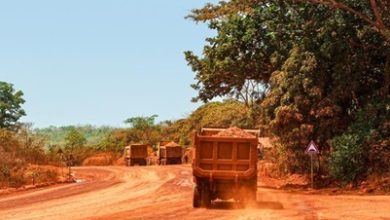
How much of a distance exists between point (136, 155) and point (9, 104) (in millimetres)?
31446

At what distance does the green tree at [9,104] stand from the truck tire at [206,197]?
69.7 meters

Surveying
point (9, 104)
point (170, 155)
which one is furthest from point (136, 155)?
point (9, 104)

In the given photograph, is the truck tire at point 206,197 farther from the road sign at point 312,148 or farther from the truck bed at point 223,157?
the road sign at point 312,148

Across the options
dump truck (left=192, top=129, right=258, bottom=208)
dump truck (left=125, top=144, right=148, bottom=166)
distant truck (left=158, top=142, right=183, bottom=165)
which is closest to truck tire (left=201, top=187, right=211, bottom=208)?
dump truck (left=192, top=129, right=258, bottom=208)

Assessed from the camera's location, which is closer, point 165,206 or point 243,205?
Result: point 243,205

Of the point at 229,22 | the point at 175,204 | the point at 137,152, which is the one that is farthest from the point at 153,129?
the point at 175,204

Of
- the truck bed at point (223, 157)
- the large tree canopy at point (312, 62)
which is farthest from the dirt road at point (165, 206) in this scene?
the large tree canopy at point (312, 62)

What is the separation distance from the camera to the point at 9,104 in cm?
8619

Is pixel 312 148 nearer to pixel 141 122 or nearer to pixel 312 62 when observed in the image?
pixel 312 62

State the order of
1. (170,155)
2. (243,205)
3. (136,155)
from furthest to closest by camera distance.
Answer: (136,155) < (170,155) < (243,205)

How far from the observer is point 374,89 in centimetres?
3047

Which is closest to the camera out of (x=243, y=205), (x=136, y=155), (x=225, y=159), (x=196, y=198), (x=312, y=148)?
(x=225, y=159)

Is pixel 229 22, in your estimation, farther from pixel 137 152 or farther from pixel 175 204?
pixel 137 152

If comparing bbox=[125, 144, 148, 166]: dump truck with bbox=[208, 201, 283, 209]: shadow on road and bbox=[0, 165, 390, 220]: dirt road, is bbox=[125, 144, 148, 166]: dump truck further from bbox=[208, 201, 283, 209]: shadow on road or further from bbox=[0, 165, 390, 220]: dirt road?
bbox=[208, 201, 283, 209]: shadow on road
